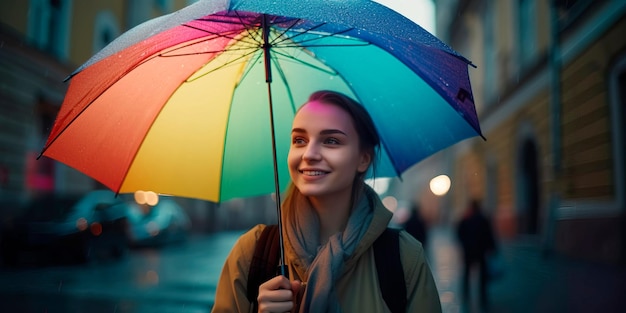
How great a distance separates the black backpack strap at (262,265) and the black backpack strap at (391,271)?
343mm

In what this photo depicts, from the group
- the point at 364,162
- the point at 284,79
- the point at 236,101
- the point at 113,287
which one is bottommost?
the point at 113,287

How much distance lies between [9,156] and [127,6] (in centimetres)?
876

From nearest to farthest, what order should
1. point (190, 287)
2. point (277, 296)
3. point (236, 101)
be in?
point (277, 296) < point (236, 101) < point (190, 287)

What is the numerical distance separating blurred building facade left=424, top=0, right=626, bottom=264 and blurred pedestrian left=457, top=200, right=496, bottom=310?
1.77 meters

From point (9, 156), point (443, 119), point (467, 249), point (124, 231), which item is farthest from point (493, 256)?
point (9, 156)

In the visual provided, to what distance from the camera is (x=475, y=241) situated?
302 inches

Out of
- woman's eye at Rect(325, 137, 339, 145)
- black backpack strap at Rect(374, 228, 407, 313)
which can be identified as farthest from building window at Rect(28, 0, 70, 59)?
black backpack strap at Rect(374, 228, 407, 313)

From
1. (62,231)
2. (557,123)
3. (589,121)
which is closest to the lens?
(589,121)

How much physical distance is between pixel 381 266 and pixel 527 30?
16.5m

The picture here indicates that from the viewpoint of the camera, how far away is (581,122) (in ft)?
39.2

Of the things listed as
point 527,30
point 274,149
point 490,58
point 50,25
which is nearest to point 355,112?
point 274,149

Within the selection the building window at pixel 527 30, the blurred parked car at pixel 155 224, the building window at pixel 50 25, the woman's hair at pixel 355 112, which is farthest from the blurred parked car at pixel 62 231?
the building window at pixel 527 30

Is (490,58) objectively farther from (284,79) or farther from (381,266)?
(381,266)

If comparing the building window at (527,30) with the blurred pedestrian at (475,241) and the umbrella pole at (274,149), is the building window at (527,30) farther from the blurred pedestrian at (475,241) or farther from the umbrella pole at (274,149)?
the umbrella pole at (274,149)
